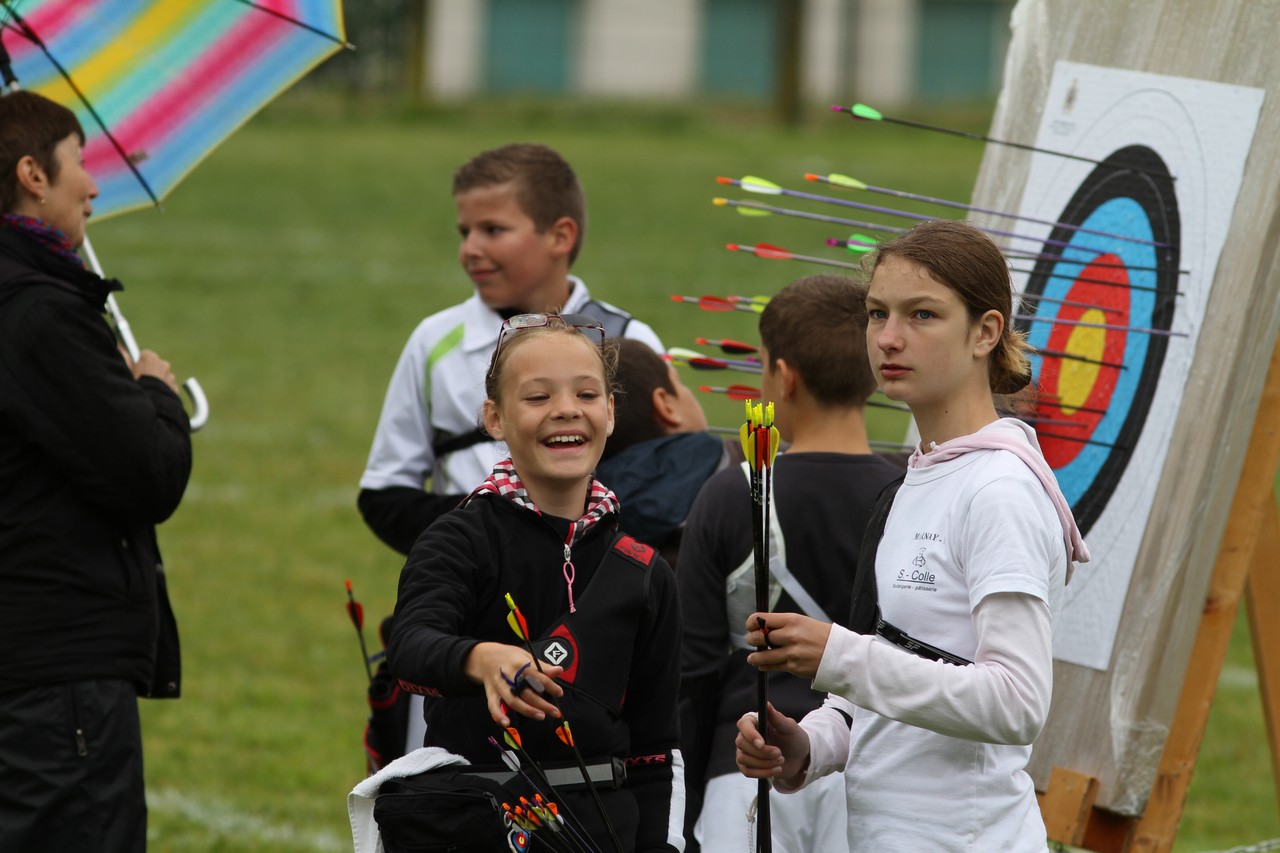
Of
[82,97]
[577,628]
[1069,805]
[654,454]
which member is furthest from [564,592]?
[82,97]

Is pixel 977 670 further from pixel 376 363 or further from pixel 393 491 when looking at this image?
pixel 376 363

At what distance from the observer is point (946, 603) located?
2393 mm

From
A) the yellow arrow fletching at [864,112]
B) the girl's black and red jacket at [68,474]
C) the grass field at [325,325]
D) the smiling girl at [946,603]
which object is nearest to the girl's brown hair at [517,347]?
the smiling girl at [946,603]

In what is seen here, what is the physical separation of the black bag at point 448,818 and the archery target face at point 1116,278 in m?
1.44

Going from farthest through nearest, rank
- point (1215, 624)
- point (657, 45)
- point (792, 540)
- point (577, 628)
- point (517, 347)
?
point (657, 45)
point (1215, 624)
point (792, 540)
point (517, 347)
point (577, 628)

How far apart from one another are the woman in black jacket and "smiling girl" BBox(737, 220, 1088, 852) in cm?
131

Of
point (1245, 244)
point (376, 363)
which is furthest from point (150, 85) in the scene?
point (376, 363)

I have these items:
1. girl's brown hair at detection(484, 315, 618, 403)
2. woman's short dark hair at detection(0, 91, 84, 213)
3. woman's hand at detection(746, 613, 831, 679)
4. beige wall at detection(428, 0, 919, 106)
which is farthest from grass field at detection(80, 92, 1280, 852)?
beige wall at detection(428, 0, 919, 106)

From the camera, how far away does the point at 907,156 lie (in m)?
22.8

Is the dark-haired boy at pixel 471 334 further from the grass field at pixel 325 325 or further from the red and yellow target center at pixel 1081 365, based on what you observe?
the grass field at pixel 325 325

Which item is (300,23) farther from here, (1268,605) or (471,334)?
(1268,605)

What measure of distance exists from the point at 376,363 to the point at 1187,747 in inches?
380

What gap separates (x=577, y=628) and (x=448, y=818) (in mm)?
321

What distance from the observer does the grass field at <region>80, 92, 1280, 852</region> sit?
5.64 meters
